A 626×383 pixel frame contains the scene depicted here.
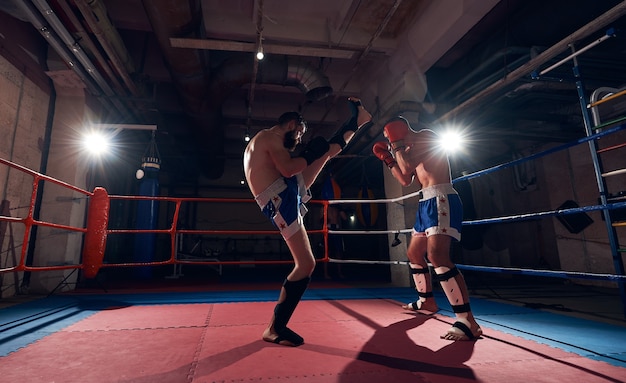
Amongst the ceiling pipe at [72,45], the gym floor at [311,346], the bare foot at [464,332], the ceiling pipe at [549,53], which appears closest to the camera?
the gym floor at [311,346]

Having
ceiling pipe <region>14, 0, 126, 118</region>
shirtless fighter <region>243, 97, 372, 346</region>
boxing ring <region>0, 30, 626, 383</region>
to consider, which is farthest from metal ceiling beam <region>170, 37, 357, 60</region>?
boxing ring <region>0, 30, 626, 383</region>

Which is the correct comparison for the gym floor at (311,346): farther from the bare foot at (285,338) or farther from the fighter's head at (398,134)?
the fighter's head at (398,134)

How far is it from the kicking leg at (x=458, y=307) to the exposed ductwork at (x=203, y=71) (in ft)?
13.2

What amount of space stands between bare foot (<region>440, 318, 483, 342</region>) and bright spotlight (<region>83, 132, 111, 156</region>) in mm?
6510

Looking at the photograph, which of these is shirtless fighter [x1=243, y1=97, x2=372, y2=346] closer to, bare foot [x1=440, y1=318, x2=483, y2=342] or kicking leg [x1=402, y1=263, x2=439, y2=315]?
bare foot [x1=440, y1=318, x2=483, y2=342]

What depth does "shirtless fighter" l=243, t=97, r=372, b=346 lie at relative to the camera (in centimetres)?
211

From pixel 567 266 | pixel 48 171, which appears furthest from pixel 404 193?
pixel 48 171

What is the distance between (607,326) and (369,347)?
2271 millimetres

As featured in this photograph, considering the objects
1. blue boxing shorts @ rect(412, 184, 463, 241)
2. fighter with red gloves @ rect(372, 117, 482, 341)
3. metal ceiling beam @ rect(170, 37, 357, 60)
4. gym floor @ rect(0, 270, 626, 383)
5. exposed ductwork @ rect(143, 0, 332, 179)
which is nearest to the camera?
gym floor @ rect(0, 270, 626, 383)

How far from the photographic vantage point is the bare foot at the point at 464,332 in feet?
6.95

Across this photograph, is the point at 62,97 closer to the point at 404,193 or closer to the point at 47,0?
the point at 47,0

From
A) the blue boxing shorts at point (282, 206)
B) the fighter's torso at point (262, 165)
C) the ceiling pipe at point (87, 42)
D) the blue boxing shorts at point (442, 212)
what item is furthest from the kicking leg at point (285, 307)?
the ceiling pipe at point (87, 42)

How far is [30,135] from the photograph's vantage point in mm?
4965

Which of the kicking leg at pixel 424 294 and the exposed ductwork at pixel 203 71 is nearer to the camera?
the kicking leg at pixel 424 294
